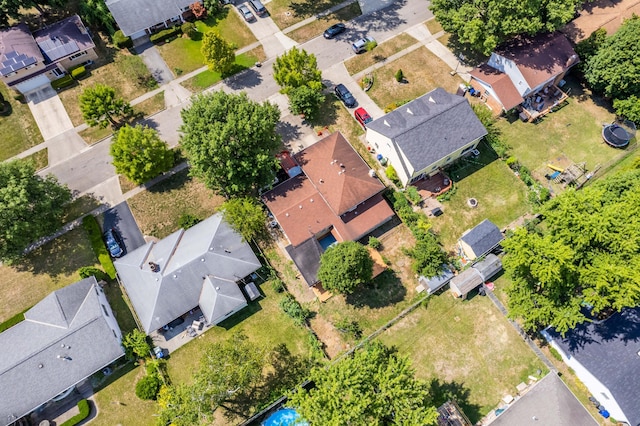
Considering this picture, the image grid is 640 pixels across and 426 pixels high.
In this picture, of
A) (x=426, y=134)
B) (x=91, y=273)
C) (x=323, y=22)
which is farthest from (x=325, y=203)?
(x=323, y=22)

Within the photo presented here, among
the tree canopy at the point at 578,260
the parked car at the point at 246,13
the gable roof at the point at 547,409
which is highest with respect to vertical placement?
the parked car at the point at 246,13

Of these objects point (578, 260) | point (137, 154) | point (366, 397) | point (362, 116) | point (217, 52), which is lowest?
point (578, 260)

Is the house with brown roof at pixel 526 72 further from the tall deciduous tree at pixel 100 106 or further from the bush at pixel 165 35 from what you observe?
the tall deciduous tree at pixel 100 106

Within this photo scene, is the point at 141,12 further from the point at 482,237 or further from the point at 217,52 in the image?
the point at 482,237

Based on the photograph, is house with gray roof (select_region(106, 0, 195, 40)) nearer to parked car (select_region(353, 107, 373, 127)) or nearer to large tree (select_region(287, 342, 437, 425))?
parked car (select_region(353, 107, 373, 127))

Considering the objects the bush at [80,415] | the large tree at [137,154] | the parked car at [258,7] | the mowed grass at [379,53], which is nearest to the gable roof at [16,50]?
the large tree at [137,154]

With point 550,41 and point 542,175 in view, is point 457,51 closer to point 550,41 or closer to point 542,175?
point 550,41

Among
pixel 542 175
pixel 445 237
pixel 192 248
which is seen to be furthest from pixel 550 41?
pixel 192 248
